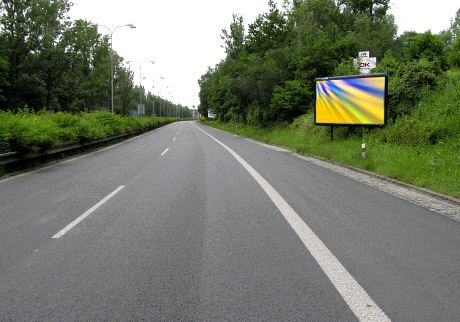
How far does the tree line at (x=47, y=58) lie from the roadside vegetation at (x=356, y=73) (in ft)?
67.4

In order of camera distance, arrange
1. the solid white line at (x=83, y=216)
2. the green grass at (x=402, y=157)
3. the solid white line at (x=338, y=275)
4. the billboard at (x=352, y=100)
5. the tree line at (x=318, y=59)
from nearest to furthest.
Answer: the solid white line at (x=338, y=275)
the solid white line at (x=83, y=216)
the green grass at (x=402, y=157)
the billboard at (x=352, y=100)
the tree line at (x=318, y=59)

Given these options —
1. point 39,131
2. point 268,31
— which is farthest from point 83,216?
point 268,31

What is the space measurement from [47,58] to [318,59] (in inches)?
1604

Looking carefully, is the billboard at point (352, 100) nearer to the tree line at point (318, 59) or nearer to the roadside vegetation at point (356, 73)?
the roadside vegetation at point (356, 73)

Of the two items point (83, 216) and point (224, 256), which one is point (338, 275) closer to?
point (224, 256)

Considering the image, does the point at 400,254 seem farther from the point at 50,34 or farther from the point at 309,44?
the point at 50,34

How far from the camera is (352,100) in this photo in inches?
614

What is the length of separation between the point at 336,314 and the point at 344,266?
1029 mm

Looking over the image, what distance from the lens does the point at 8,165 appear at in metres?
10.5

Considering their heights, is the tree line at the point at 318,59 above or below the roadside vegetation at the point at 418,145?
above

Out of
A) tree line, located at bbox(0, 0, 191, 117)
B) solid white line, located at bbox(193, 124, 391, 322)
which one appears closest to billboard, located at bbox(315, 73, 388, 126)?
solid white line, located at bbox(193, 124, 391, 322)

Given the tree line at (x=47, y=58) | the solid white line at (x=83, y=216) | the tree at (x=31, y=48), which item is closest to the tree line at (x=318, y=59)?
the solid white line at (x=83, y=216)

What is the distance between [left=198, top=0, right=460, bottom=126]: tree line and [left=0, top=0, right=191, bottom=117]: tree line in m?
19.5

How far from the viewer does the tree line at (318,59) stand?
53.5 ft
